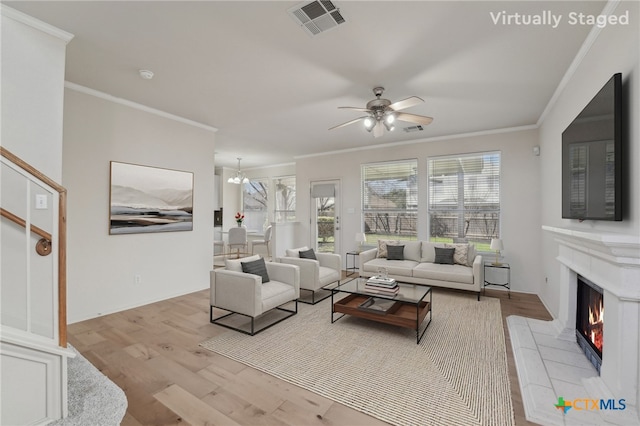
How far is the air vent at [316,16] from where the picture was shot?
6.82 feet

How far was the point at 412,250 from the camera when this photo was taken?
17.9 feet

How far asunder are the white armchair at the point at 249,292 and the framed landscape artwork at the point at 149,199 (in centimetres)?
149

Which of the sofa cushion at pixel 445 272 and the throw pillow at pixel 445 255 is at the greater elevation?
the throw pillow at pixel 445 255

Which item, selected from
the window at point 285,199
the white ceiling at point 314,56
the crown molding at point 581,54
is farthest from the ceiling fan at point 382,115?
the window at point 285,199

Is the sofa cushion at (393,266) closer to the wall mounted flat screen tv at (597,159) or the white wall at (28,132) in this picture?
the wall mounted flat screen tv at (597,159)

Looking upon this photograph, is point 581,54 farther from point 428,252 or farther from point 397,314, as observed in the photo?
point 428,252

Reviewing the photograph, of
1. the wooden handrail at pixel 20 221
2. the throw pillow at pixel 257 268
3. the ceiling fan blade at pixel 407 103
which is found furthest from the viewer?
the throw pillow at pixel 257 268

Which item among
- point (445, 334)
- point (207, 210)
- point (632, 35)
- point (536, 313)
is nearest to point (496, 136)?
point (536, 313)

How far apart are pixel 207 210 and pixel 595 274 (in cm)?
500

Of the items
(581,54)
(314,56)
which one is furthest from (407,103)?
(581,54)

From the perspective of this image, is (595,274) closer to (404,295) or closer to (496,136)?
(404,295)

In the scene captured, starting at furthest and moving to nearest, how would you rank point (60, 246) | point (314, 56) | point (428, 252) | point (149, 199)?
1. point (428, 252)
2. point (149, 199)
3. point (314, 56)
4. point (60, 246)

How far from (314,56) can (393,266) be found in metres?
3.63

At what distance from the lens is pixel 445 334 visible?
3.21 m
